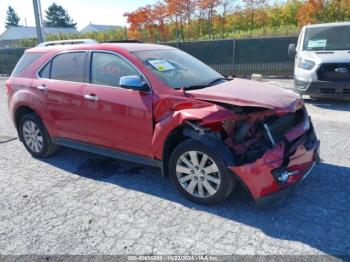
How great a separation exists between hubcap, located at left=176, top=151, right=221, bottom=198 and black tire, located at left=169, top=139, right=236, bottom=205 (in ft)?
0.09

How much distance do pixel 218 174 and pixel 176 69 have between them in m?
1.44

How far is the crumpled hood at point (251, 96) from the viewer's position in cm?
312

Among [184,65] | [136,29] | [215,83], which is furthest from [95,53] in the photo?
[136,29]

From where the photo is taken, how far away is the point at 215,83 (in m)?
3.96

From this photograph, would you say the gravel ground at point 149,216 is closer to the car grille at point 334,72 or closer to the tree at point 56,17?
the car grille at point 334,72

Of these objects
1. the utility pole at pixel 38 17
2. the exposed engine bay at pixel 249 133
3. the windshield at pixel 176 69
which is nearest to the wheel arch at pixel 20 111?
the windshield at pixel 176 69

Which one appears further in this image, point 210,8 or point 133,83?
point 210,8

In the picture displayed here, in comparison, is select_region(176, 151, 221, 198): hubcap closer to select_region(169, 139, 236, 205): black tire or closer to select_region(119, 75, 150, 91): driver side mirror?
select_region(169, 139, 236, 205): black tire

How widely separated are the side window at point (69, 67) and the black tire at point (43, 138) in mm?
753

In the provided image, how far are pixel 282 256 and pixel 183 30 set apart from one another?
877 inches

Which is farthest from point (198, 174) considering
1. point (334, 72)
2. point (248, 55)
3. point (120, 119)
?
point (248, 55)

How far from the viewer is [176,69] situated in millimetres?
3910

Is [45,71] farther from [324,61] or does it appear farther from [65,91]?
[324,61]

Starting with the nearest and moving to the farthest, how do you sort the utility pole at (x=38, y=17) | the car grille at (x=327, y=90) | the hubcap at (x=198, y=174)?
the hubcap at (x=198, y=174) → the car grille at (x=327, y=90) → the utility pole at (x=38, y=17)
